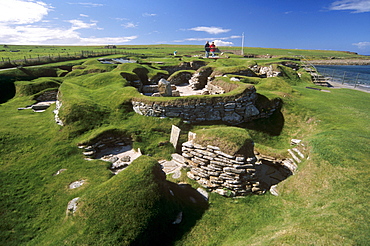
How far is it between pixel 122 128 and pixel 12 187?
587cm

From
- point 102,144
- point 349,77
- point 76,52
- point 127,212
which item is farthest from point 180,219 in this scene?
point 76,52

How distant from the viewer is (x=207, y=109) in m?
12.5

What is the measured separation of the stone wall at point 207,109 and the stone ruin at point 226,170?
138 inches

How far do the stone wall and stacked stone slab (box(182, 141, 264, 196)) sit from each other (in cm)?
405

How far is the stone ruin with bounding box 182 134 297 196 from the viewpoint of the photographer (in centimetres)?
785

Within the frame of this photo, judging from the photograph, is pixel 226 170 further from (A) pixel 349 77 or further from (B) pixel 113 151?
(A) pixel 349 77

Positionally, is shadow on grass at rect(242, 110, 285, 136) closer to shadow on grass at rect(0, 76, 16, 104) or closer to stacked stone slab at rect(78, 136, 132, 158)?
stacked stone slab at rect(78, 136, 132, 158)

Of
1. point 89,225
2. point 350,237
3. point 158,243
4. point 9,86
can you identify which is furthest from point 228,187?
point 9,86

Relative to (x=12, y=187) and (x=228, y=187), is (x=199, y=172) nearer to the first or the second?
(x=228, y=187)

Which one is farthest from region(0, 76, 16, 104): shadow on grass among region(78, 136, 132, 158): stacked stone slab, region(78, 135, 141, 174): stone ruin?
region(78, 135, 141, 174): stone ruin

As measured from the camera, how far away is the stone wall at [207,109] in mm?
12342

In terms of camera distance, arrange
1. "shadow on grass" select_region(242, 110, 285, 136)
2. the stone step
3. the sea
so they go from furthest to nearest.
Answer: the sea, "shadow on grass" select_region(242, 110, 285, 136), the stone step

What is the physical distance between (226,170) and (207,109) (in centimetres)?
550

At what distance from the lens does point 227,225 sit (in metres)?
6.52
